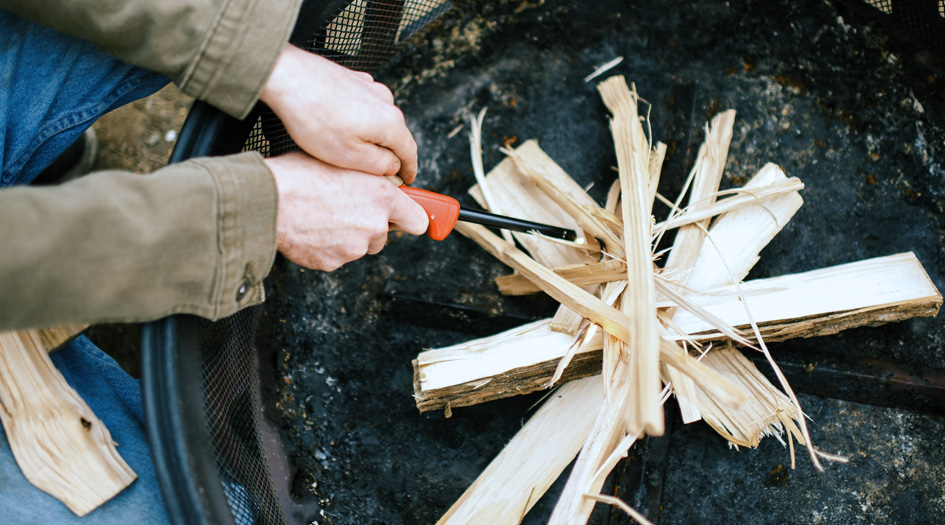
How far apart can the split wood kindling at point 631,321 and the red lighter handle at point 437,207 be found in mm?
208

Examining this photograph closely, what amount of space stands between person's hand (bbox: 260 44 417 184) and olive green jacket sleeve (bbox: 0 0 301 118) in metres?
0.03

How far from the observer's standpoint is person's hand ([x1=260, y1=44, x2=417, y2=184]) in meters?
0.76

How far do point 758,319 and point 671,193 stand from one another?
0.33 metres

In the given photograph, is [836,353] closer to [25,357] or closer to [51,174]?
[25,357]

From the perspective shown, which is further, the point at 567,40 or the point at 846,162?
the point at 567,40

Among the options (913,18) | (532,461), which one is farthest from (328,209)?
(913,18)

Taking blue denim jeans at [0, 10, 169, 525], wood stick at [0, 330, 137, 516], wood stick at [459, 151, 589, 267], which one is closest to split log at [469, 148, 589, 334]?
wood stick at [459, 151, 589, 267]

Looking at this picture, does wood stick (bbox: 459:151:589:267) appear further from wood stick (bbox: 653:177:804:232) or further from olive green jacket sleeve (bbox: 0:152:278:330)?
olive green jacket sleeve (bbox: 0:152:278:330)

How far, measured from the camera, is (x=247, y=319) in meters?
1.05

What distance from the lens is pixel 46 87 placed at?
808 millimetres

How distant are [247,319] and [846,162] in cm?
129

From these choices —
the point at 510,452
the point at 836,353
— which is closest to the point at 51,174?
the point at 510,452

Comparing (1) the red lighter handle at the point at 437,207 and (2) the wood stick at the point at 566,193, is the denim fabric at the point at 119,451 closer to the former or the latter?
(1) the red lighter handle at the point at 437,207

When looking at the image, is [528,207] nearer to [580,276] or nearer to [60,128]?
[580,276]
